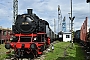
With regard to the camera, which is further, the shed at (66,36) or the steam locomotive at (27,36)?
the shed at (66,36)

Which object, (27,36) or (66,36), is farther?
(66,36)

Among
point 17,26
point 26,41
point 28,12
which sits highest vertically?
point 28,12

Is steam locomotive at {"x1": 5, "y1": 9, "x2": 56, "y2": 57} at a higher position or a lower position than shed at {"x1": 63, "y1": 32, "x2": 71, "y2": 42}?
higher

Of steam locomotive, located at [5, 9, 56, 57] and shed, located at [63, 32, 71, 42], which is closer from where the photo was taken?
steam locomotive, located at [5, 9, 56, 57]

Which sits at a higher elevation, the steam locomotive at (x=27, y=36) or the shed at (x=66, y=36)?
the steam locomotive at (x=27, y=36)

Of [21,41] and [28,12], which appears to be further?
[28,12]

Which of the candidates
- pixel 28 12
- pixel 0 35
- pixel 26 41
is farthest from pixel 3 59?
pixel 0 35

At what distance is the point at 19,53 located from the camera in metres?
15.0

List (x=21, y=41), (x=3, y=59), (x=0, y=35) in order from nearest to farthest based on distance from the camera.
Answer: (x=3, y=59), (x=21, y=41), (x=0, y=35)

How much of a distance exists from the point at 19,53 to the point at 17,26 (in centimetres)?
256

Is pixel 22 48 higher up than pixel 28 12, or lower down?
lower down

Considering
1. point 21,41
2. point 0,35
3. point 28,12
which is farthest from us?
point 0,35

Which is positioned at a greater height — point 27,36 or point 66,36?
point 27,36

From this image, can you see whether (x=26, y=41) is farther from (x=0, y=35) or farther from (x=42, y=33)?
(x=0, y=35)
